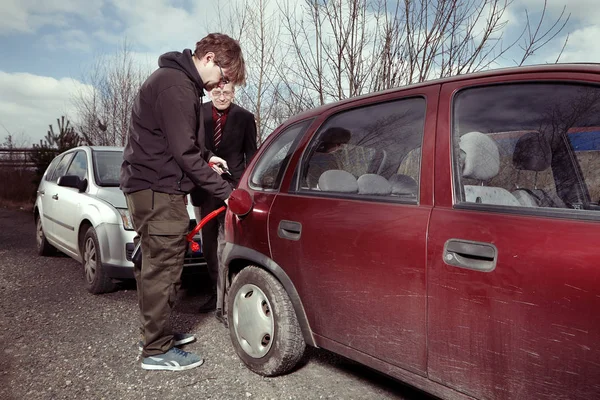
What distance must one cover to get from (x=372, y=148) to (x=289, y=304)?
978 mm

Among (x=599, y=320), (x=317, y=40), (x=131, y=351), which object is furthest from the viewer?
(x=317, y=40)

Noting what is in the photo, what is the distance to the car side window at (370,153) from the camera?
218cm

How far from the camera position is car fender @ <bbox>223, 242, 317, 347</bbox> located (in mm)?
2582

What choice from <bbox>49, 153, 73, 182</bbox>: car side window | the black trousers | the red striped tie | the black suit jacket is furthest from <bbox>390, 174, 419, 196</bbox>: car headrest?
<bbox>49, 153, 73, 182</bbox>: car side window

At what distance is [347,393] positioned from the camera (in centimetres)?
273

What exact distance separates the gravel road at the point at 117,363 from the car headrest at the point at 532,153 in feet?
4.85

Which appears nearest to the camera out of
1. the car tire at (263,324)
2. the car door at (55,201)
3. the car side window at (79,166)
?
the car tire at (263,324)

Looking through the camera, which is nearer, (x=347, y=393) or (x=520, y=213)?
(x=520, y=213)

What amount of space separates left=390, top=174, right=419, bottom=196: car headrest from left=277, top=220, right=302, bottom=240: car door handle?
58cm

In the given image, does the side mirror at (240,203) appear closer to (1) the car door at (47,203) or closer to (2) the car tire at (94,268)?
(2) the car tire at (94,268)

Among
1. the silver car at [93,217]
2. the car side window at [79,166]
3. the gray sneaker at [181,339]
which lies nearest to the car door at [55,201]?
the silver car at [93,217]

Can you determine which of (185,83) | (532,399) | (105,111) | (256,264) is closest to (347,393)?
(256,264)

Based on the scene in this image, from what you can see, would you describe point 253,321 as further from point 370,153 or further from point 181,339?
point 370,153

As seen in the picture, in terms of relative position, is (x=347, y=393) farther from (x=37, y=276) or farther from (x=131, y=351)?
(x=37, y=276)
